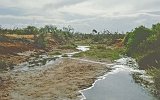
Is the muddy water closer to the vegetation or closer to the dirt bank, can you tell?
the dirt bank

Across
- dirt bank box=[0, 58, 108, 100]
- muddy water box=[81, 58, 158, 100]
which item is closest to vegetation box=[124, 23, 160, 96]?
muddy water box=[81, 58, 158, 100]

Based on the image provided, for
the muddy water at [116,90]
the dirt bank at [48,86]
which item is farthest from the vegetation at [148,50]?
the dirt bank at [48,86]

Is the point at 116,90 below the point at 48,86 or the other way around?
below

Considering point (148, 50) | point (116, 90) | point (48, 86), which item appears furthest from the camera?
point (148, 50)

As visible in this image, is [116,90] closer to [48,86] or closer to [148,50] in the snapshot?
[48,86]

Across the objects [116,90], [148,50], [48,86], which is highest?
[148,50]

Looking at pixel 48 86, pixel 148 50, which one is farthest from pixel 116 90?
pixel 148 50

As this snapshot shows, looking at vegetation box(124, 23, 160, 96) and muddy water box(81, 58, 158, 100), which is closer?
muddy water box(81, 58, 158, 100)

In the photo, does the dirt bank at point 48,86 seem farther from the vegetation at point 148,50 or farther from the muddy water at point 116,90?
the vegetation at point 148,50

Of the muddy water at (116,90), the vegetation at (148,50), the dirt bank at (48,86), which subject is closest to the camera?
the dirt bank at (48,86)

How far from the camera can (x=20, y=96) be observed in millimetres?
25391

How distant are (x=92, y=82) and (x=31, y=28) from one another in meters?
116

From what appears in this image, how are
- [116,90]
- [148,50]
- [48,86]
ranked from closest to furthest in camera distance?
[116,90]
[48,86]
[148,50]

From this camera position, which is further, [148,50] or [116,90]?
[148,50]
